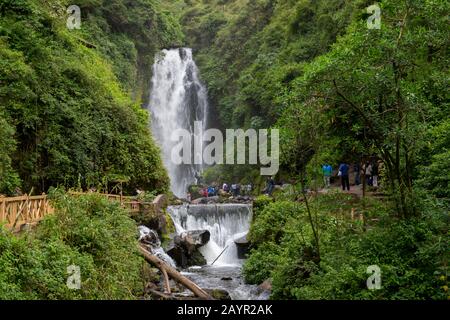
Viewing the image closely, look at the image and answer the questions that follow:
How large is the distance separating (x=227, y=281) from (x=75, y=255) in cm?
665

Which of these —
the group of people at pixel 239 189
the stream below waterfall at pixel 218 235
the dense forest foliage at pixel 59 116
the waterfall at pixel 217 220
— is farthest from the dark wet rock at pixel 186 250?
the group of people at pixel 239 189

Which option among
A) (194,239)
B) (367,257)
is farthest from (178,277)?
(194,239)

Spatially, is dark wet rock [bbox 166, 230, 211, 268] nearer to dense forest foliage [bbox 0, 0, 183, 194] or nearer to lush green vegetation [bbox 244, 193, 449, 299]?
dense forest foliage [bbox 0, 0, 183, 194]

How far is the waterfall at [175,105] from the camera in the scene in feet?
134

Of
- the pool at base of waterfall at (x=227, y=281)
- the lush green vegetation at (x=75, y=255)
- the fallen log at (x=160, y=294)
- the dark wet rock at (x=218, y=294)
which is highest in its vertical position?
the lush green vegetation at (x=75, y=255)

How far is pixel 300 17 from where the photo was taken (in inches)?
1302

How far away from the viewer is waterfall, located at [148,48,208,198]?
4084 centimetres

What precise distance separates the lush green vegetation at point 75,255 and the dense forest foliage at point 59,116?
285 cm

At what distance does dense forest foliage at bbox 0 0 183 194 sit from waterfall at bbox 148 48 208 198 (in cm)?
1242

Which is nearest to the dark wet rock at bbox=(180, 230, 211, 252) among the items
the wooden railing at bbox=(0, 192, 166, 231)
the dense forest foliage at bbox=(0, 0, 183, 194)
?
the dense forest foliage at bbox=(0, 0, 183, 194)

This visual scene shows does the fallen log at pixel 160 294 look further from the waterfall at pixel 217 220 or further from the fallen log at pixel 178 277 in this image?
the waterfall at pixel 217 220

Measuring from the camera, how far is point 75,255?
10328 mm
